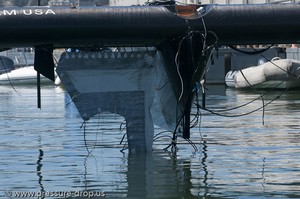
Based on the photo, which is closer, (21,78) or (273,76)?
(273,76)

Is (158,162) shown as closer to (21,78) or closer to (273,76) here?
(273,76)

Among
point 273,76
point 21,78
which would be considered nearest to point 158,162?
point 273,76

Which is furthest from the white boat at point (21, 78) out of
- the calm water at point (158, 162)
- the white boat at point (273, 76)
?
the calm water at point (158, 162)

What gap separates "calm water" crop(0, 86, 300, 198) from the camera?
12.4 metres

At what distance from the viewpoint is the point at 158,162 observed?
14914 millimetres

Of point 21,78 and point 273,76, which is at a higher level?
point 273,76

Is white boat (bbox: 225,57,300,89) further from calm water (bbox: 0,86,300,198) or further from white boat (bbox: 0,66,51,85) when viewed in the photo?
white boat (bbox: 0,66,51,85)

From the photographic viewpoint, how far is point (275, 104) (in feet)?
94.9

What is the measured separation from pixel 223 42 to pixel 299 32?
120 cm

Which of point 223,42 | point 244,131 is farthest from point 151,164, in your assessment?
point 244,131

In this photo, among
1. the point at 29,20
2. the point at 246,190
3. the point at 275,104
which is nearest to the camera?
the point at 246,190

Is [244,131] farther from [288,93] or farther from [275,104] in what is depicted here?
[288,93]

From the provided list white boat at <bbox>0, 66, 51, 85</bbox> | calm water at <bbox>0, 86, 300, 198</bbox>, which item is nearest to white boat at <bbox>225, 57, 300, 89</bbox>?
calm water at <bbox>0, 86, 300, 198</bbox>

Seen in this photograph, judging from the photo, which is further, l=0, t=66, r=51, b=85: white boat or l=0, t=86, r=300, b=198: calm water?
l=0, t=66, r=51, b=85: white boat
